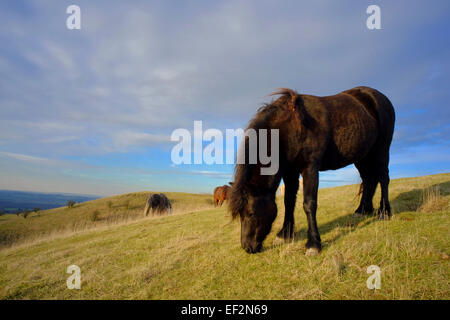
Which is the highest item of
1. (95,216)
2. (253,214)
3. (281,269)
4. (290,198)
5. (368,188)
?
(368,188)

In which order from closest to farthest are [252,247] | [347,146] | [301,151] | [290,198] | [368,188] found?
[252,247]
[301,151]
[347,146]
[290,198]
[368,188]

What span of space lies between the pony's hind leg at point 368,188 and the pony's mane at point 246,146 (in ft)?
11.7

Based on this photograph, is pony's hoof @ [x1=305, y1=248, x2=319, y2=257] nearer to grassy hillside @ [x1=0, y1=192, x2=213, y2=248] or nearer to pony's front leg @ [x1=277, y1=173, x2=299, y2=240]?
pony's front leg @ [x1=277, y1=173, x2=299, y2=240]

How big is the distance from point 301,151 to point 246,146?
107 cm

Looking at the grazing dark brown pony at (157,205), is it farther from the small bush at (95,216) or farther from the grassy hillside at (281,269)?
the grassy hillside at (281,269)

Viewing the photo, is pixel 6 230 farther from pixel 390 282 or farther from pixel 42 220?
pixel 390 282

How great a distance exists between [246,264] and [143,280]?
1667 mm

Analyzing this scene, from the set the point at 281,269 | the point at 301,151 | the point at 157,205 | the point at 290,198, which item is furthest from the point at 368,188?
the point at 157,205

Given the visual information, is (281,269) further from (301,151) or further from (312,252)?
(301,151)

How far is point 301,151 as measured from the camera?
3.98 m

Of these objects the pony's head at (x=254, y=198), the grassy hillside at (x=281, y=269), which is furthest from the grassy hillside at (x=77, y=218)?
the pony's head at (x=254, y=198)

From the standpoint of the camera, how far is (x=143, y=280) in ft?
10.8

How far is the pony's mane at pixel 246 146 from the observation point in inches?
143
